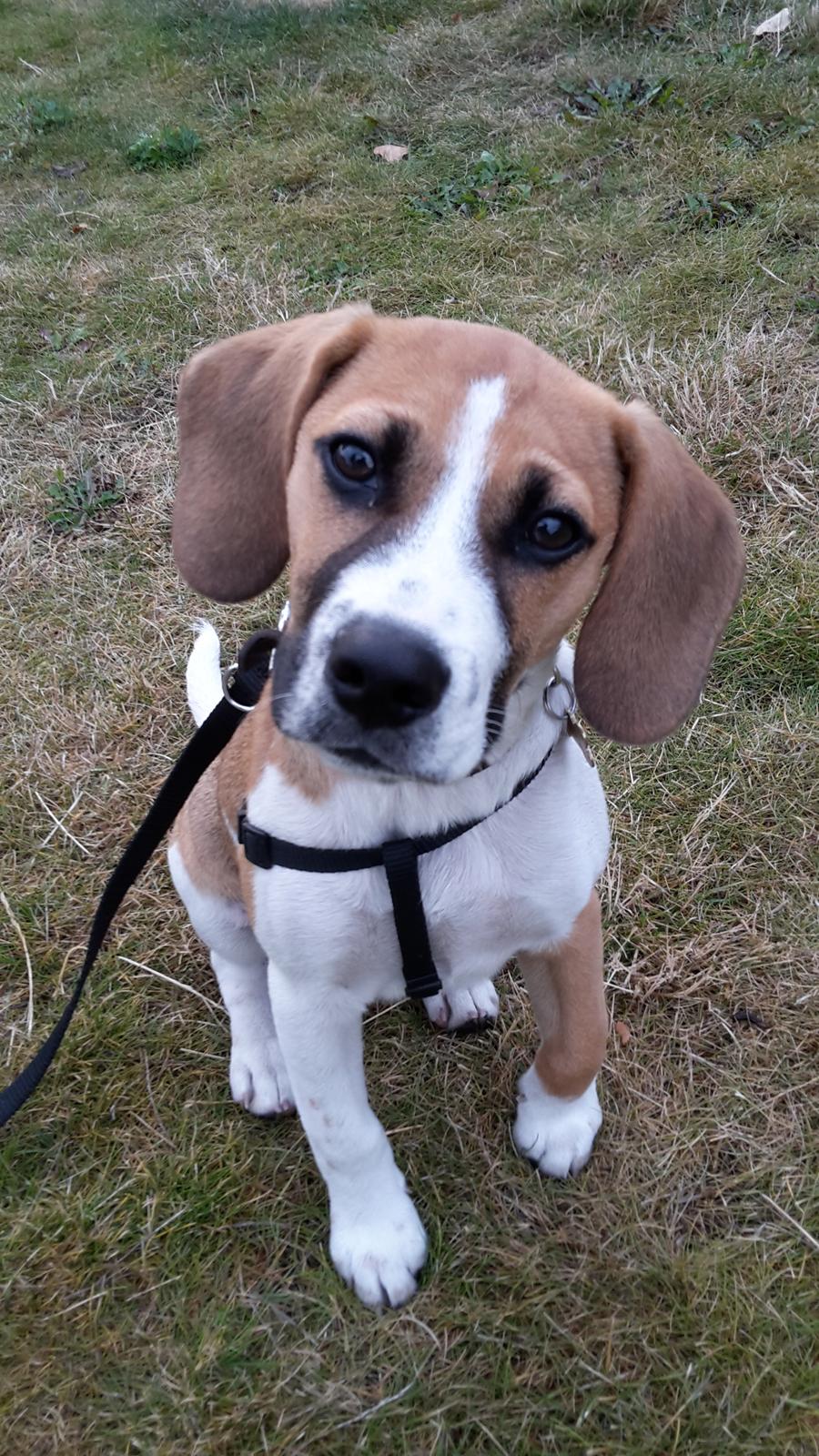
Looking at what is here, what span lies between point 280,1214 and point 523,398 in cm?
220

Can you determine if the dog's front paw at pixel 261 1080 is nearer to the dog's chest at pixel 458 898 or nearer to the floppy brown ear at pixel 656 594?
the dog's chest at pixel 458 898

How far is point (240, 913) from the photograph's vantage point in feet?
9.05

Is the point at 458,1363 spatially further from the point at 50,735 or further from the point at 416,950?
the point at 50,735

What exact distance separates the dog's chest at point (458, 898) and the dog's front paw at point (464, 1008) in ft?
2.62

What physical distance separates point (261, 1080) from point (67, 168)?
7325 mm

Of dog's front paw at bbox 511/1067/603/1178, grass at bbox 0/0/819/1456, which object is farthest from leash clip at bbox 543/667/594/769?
grass at bbox 0/0/819/1456

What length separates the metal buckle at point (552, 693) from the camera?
7.20 feet

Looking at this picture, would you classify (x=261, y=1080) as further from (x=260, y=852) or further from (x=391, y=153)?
(x=391, y=153)

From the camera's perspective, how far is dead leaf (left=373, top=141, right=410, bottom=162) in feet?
22.8

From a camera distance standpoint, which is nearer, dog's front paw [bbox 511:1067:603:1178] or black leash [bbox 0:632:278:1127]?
black leash [bbox 0:632:278:1127]

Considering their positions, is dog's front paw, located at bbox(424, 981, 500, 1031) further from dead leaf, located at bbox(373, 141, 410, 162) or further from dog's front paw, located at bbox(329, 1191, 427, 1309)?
dead leaf, located at bbox(373, 141, 410, 162)

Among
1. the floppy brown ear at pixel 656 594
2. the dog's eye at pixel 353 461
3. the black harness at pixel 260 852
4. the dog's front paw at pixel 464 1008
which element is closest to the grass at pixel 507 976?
the dog's front paw at pixel 464 1008

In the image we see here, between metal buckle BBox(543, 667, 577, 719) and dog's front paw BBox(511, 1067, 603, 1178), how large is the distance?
1044 mm

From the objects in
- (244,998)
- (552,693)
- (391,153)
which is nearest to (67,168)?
(391,153)
